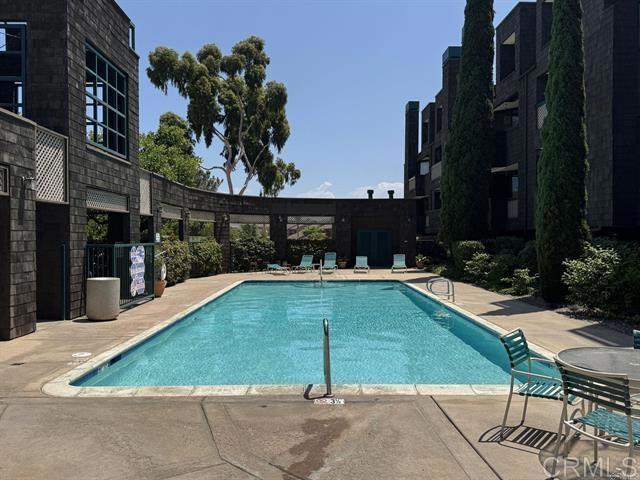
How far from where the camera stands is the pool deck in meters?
3.64

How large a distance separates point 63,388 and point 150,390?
3.46 ft

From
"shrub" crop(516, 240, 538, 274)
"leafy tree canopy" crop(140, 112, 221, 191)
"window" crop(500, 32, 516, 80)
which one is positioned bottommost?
"shrub" crop(516, 240, 538, 274)

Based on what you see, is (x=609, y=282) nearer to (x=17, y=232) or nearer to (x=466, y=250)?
(x=466, y=250)

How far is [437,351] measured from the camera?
914cm

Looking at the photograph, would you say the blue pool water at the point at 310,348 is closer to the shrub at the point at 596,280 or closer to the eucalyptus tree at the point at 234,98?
the shrub at the point at 596,280

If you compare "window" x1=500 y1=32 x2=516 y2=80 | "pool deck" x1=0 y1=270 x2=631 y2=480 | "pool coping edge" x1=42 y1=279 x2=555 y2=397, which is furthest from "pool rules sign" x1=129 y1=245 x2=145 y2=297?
"window" x1=500 y1=32 x2=516 y2=80

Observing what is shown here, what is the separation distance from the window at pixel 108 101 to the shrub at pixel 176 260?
15.9 ft

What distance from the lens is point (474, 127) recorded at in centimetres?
2166

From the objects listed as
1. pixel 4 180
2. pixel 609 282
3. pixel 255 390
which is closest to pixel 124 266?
pixel 4 180

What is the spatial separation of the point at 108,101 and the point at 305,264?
14.0 meters

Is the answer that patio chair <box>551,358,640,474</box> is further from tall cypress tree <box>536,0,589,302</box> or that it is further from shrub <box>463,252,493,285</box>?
shrub <box>463,252,493,285</box>

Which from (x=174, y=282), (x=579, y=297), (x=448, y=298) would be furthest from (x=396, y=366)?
(x=174, y=282)

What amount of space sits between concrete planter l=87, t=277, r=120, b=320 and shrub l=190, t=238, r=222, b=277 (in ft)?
34.9

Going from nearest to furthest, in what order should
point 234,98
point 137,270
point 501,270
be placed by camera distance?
point 137,270 → point 501,270 → point 234,98
